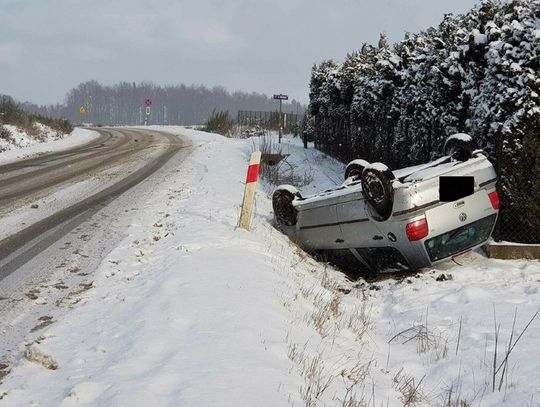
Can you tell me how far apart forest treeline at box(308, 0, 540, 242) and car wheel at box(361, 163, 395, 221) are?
261 centimetres

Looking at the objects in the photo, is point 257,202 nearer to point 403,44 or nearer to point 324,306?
point 324,306

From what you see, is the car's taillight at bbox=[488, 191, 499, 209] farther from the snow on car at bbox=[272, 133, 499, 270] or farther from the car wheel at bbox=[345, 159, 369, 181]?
the car wheel at bbox=[345, 159, 369, 181]

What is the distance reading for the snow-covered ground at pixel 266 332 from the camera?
3.02m

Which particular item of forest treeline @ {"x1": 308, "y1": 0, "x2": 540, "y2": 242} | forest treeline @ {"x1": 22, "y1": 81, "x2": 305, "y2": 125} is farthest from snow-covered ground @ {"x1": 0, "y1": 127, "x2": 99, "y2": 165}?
forest treeline @ {"x1": 22, "y1": 81, "x2": 305, "y2": 125}

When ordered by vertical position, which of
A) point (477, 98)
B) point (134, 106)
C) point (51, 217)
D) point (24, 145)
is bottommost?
point (51, 217)

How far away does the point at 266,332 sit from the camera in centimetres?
379

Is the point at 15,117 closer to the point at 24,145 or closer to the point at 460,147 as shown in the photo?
the point at 24,145

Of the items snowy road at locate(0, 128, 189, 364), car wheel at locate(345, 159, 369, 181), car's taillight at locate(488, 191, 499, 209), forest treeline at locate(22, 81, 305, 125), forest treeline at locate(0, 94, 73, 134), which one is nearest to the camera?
snowy road at locate(0, 128, 189, 364)

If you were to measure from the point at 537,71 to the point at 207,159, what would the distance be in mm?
11279

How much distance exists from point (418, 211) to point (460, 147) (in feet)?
5.08

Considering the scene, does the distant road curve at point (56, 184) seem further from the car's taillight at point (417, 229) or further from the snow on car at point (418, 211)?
the car's taillight at point (417, 229)

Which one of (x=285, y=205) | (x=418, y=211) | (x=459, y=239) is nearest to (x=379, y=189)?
(x=418, y=211)

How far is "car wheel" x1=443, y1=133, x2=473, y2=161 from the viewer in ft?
21.9

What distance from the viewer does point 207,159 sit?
16.7 metres
